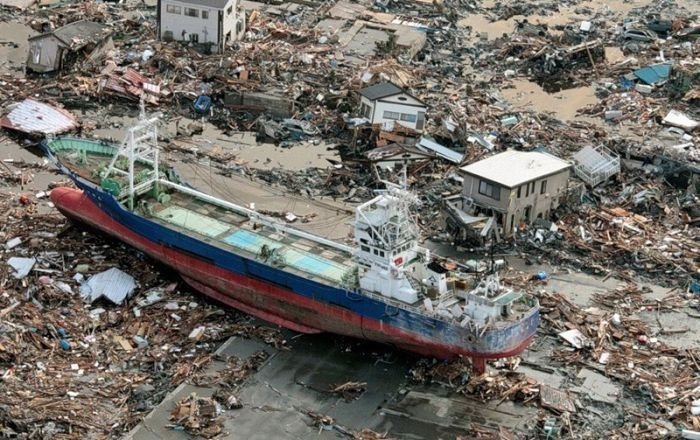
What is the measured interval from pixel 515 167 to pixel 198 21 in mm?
19101

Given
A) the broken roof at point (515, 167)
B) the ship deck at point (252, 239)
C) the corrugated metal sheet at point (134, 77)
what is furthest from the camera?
the corrugated metal sheet at point (134, 77)

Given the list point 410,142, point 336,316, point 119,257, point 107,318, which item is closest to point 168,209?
point 119,257

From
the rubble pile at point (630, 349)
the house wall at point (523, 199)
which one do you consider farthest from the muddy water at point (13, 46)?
the rubble pile at point (630, 349)

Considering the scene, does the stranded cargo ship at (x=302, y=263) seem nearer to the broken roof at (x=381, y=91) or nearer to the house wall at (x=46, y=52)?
the broken roof at (x=381, y=91)

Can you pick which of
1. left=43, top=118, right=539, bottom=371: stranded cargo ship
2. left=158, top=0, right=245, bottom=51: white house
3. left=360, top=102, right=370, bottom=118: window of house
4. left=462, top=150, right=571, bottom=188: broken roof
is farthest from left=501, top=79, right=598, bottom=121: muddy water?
left=43, top=118, right=539, bottom=371: stranded cargo ship

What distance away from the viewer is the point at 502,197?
125 feet

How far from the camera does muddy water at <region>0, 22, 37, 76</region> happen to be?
168ft

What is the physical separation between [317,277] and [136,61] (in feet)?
68.9

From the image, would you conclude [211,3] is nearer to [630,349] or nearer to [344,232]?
[344,232]

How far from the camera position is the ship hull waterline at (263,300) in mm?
31797

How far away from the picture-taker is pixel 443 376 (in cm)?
3162

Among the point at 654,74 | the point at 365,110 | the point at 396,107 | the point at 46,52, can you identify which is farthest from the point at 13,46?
the point at 654,74

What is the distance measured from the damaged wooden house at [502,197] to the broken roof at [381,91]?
611 centimetres

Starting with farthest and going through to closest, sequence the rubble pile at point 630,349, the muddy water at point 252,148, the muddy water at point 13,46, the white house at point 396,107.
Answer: the muddy water at point 13,46 < the white house at point 396,107 < the muddy water at point 252,148 < the rubble pile at point 630,349
